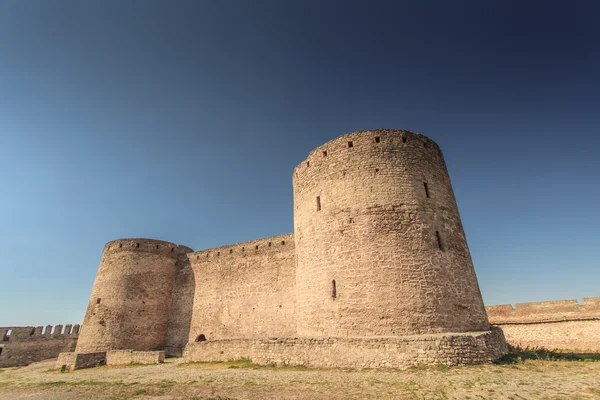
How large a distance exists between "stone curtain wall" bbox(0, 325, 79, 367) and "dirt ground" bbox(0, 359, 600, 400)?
53.8 feet

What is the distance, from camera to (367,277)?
418 inches

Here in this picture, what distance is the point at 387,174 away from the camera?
1188 centimetres

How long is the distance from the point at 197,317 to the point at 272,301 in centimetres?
607

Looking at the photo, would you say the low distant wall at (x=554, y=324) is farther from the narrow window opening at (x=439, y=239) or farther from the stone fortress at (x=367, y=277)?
the narrow window opening at (x=439, y=239)

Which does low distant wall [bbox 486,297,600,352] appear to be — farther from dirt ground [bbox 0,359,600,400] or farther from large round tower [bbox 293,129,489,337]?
dirt ground [bbox 0,359,600,400]

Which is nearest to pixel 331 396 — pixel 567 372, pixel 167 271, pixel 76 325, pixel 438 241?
pixel 567 372

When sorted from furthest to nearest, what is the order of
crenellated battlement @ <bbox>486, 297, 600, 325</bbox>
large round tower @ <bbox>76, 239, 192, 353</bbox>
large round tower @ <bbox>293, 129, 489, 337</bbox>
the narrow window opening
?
large round tower @ <bbox>76, 239, 192, 353</bbox>
crenellated battlement @ <bbox>486, 297, 600, 325</bbox>
the narrow window opening
large round tower @ <bbox>293, 129, 489, 337</bbox>

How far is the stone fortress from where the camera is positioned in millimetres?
9375

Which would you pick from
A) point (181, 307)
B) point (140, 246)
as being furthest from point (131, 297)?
point (140, 246)

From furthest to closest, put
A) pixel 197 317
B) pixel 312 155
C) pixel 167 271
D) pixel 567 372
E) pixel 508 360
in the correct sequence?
1. pixel 167 271
2. pixel 197 317
3. pixel 312 155
4. pixel 508 360
5. pixel 567 372

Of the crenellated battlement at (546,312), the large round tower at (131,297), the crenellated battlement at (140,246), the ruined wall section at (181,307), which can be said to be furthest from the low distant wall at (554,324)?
the crenellated battlement at (140,246)

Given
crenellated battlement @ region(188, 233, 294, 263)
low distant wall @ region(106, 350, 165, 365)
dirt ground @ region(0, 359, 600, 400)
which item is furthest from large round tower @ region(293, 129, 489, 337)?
low distant wall @ region(106, 350, 165, 365)

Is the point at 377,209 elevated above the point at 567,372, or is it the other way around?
the point at 377,209

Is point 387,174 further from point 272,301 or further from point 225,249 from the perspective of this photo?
point 225,249
